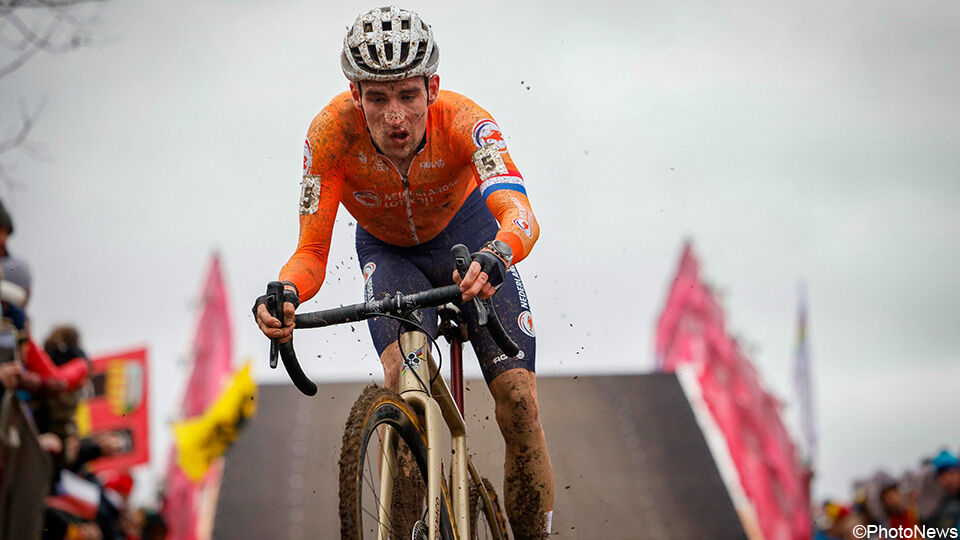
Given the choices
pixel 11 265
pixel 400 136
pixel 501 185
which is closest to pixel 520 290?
pixel 501 185

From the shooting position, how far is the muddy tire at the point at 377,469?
111 inches

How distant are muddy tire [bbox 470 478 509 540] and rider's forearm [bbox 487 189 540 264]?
4.49 feet

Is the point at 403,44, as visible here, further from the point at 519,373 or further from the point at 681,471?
the point at 681,471

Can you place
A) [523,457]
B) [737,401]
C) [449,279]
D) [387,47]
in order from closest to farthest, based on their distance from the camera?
[387,47] → [523,457] → [449,279] → [737,401]

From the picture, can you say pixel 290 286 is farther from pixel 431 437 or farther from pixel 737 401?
pixel 737 401

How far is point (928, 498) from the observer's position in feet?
23.3

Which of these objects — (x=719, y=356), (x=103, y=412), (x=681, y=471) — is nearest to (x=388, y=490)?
(x=681, y=471)

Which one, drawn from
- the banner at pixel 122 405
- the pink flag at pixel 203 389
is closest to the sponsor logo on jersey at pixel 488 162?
the banner at pixel 122 405

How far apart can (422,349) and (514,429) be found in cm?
83

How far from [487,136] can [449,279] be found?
81cm

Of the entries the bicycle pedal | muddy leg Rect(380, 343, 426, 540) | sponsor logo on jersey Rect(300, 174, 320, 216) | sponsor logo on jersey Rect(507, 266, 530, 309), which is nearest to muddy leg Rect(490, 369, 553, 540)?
sponsor logo on jersey Rect(507, 266, 530, 309)

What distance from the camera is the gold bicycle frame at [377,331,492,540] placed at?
3.22 metres

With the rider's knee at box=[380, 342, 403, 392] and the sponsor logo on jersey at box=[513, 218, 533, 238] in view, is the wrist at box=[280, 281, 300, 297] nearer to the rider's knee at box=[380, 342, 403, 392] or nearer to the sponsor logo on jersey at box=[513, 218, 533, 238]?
the rider's knee at box=[380, 342, 403, 392]

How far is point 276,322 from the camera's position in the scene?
127 inches
